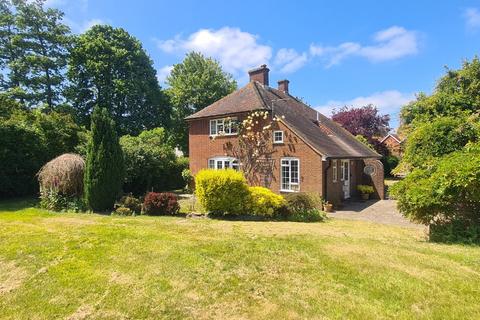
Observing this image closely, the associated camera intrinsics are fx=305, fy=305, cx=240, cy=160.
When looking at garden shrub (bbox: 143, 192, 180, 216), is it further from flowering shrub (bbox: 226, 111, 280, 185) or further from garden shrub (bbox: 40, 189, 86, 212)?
flowering shrub (bbox: 226, 111, 280, 185)

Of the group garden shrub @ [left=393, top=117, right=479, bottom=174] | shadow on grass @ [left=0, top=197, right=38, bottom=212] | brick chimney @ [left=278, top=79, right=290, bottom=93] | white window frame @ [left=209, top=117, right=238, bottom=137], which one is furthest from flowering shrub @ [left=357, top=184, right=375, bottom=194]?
shadow on grass @ [left=0, top=197, right=38, bottom=212]

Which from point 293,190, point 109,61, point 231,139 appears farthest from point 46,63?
point 293,190

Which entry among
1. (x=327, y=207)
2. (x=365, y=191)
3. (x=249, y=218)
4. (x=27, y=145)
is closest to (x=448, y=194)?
(x=249, y=218)

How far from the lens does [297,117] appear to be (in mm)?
21109

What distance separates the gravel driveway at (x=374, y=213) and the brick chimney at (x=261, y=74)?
37.7 feet

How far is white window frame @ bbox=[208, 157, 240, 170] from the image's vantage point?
796 inches

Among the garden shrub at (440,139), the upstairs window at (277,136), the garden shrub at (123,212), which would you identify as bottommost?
the garden shrub at (123,212)

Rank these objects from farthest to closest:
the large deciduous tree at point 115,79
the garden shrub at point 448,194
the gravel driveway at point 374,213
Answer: the large deciduous tree at point 115,79 < the gravel driveway at point 374,213 < the garden shrub at point 448,194

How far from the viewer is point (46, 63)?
96.4 ft

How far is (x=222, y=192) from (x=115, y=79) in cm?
2526

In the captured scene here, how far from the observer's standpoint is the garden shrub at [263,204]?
12.5 meters

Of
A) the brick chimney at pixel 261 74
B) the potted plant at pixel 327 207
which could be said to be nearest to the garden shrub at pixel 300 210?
the potted plant at pixel 327 207

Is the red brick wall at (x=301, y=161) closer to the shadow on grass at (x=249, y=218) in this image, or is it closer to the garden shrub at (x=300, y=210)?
the garden shrub at (x=300, y=210)

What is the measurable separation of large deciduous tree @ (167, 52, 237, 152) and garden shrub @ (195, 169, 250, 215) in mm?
24372
